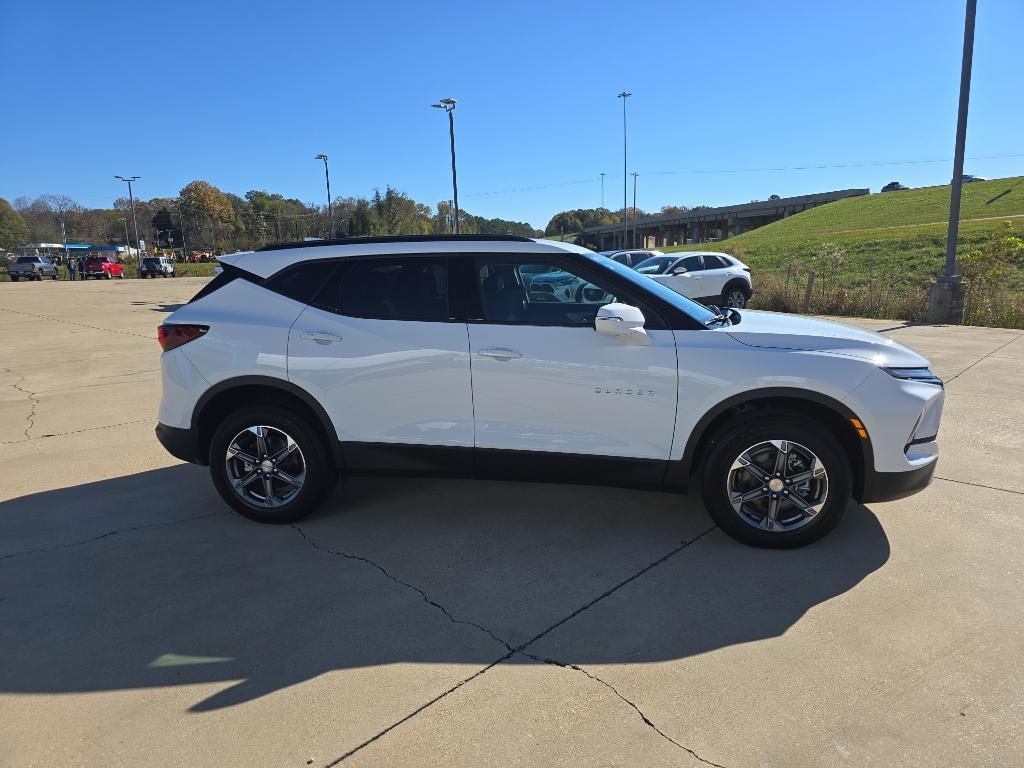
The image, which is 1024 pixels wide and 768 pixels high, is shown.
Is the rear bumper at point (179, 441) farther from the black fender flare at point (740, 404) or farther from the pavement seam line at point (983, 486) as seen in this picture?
the pavement seam line at point (983, 486)

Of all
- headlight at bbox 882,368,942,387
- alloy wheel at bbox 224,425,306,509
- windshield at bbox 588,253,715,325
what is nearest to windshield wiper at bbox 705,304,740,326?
windshield at bbox 588,253,715,325

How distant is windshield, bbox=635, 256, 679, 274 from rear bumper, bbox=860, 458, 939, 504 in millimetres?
15049

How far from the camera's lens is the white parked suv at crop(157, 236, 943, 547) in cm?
346

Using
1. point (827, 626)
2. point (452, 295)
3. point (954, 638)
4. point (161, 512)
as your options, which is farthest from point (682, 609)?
point (161, 512)

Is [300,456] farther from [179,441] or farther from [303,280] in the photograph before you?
[303,280]

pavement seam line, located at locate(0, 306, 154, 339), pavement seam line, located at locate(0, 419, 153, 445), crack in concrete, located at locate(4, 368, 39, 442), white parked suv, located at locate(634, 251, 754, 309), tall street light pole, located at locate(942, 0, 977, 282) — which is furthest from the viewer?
white parked suv, located at locate(634, 251, 754, 309)

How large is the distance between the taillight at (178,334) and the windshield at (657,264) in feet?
50.3

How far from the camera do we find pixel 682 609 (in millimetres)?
3055

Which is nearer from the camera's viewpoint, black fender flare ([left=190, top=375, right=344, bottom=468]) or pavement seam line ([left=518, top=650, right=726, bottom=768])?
pavement seam line ([left=518, top=650, right=726, bottom=768])

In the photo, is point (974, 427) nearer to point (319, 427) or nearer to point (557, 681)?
point (557, 681)

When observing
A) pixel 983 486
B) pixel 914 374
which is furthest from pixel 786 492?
pixel 983 486

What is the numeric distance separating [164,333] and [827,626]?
405cm

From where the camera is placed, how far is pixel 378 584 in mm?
3328

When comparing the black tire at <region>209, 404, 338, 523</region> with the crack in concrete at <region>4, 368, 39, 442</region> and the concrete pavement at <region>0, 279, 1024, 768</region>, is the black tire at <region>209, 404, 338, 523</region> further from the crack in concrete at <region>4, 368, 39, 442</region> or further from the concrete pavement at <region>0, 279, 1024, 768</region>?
the crack in concrete at <region>4, 368, 39, 442</region>
